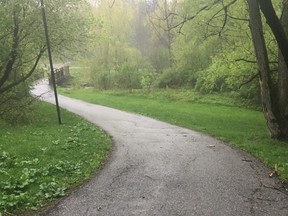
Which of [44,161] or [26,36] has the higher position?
[26,36]

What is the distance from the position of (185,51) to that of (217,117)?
49.3 feet

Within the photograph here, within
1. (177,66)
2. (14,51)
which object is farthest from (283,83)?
(177,66)

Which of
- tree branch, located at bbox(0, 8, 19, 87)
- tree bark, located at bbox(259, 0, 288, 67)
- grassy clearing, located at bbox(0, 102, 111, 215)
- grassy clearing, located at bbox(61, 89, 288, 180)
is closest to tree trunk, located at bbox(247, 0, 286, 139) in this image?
grassy clearing, located at bbox(61, 89, 288, 180)

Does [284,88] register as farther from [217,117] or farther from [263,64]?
[217,117]

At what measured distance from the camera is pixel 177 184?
8.67 meters

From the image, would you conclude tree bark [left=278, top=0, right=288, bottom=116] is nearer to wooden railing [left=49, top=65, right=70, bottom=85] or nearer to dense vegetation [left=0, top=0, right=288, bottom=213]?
dense vegetation [left=0, top=0, right=288, bottom=213]

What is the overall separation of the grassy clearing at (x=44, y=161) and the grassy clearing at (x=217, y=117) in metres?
5.06

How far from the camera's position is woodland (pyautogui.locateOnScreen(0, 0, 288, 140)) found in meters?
13.5

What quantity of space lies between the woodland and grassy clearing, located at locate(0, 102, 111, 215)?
4727mm

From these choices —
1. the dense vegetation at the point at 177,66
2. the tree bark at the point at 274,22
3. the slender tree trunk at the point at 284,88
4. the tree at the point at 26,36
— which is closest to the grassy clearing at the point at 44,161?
the dense vegetation at the point at 177,66

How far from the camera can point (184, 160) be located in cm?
1090

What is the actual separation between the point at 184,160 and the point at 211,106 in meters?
15.9

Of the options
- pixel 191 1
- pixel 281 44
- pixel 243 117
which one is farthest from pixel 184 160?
pixel 191 1

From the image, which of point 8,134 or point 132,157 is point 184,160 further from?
point 8,134
